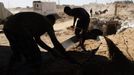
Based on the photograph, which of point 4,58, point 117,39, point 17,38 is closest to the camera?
point 17,38

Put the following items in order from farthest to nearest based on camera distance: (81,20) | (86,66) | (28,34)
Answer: (81,20)
(86,66)
(28,34)

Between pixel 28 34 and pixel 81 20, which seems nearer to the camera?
pixel 28 34

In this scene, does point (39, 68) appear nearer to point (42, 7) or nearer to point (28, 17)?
point (28, 17)

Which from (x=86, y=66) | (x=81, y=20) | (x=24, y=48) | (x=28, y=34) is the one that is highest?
(x=28, y=34)

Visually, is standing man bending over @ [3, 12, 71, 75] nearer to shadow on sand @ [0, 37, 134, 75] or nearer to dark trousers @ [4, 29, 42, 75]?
dark trousers @ [4, 29, 42, 75]

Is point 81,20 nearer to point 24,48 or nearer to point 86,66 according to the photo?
point 86,66

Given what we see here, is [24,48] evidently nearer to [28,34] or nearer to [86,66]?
[28,34]

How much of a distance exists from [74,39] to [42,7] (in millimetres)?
23045

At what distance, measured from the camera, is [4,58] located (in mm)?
6348

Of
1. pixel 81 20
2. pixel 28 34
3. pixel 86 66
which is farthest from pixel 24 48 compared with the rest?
pixel 81 20

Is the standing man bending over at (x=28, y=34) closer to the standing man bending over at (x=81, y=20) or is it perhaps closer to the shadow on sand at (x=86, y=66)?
the shadow on sand at (x=86, y=66)

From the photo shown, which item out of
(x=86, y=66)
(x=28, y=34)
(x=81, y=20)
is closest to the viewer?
(x=28, y=34)

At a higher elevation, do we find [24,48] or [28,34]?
[28,34]

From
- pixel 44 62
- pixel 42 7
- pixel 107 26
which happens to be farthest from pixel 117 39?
pixel 42 7
